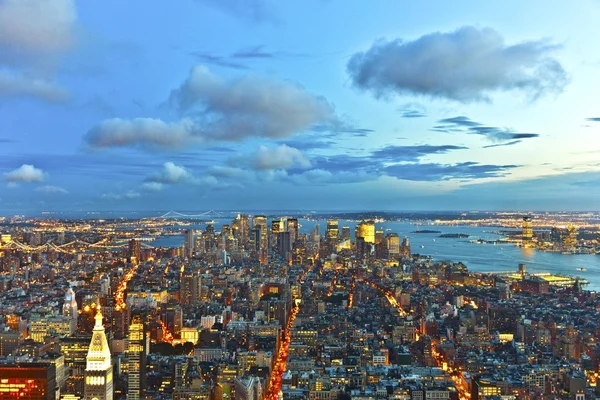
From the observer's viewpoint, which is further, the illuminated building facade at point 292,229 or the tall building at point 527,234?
the tall building at point 527,234

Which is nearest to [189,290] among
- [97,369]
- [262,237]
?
[97,369]

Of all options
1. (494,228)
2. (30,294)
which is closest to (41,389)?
(30,294)

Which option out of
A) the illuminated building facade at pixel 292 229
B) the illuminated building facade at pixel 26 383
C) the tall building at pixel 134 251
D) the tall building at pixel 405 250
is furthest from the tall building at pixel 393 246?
the illuminated building facade at pixel 26 383

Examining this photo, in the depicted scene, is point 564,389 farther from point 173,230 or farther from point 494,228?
point 494,228

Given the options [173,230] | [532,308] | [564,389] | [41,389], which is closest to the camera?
[41,389]

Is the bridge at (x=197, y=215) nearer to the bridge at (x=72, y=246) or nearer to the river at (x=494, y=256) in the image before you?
the river at (x=494, y=256)

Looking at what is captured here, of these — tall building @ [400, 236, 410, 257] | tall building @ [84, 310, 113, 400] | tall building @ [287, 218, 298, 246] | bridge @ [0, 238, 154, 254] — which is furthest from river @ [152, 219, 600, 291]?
tall building @ [84, 310, 113, 400]
